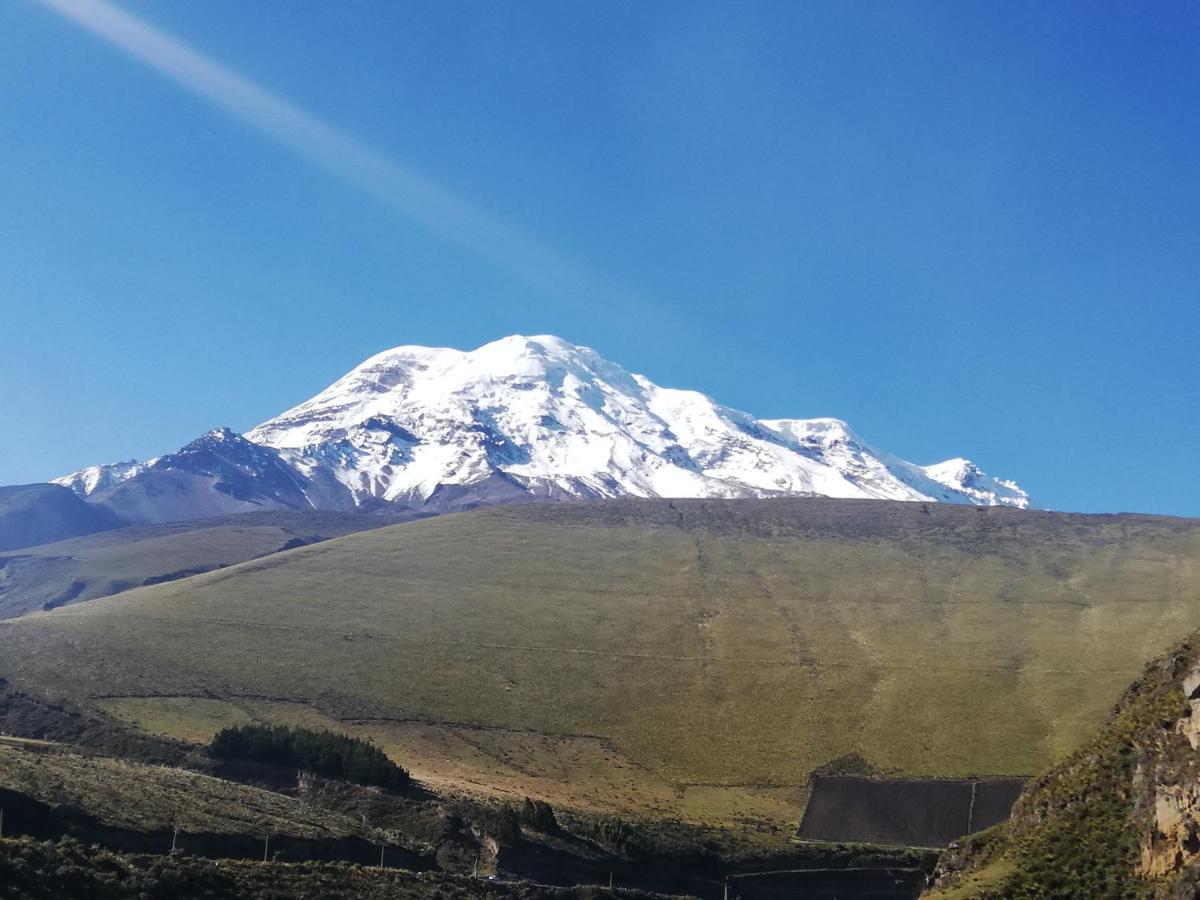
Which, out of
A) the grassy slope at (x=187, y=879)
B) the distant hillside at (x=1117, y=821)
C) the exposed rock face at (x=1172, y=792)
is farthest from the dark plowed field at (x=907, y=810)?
the exposed rock face at (x=1172, y=792)

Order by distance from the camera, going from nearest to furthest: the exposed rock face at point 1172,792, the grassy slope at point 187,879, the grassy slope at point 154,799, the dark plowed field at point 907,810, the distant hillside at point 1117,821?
1. the exposed rock face at point 1172,792
2. the distant hillside at point 1117,821
3. the grassy slope at point 187,879
4. the grassy slope at point 154,799
5. the dark plowed field at point 907,810

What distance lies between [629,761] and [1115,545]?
91165 mm

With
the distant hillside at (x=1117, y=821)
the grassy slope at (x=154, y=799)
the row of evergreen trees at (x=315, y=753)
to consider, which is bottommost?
the grassy slope at (x=154, y=799)

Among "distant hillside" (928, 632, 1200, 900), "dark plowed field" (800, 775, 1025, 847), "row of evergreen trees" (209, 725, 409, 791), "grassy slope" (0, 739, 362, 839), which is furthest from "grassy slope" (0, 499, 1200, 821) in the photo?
"distant hillside" (928, 632, 1200, 900)

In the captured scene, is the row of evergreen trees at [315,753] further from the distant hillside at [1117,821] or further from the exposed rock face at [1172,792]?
the exposed rock face at [1172,792]

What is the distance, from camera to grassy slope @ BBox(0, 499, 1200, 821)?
274 ft

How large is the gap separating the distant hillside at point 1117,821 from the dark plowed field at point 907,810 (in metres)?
38.2

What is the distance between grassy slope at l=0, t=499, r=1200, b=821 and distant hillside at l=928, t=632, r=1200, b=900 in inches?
1816

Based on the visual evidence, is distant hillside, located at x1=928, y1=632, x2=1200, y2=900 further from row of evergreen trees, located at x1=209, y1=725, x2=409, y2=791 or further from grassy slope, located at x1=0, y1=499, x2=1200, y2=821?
grassy slope, located at x1=0, y1=499, x2=1200, y2=821

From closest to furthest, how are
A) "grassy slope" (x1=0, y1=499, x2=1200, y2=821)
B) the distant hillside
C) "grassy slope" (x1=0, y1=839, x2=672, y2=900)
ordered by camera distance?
the distant hillside, "grassy slope" (x1=0, y1=839, x2=672, y2=900), "grassy slope" (x1=0, y1=499, x2=1200, y2=821)

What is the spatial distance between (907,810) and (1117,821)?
46.4 meters

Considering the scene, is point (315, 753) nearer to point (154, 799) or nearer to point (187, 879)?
point (154, 799)

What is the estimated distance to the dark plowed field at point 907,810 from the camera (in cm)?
6444

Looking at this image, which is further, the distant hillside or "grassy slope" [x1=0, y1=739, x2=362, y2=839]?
"grassy slope" [x1=0, y1=739, x2=362, y2=839]
